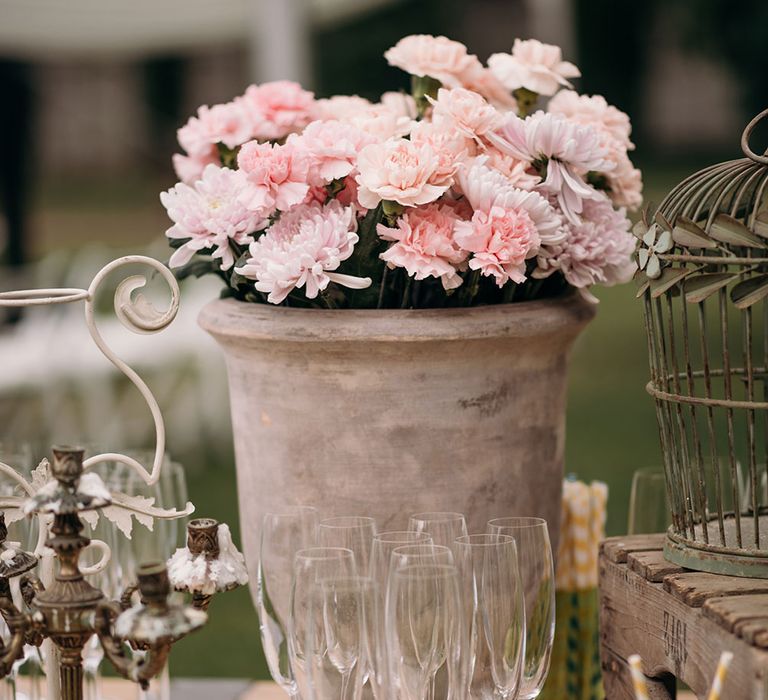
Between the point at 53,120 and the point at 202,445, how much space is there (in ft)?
46.9

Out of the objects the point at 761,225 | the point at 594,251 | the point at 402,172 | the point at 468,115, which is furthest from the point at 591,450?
the point at 761,225

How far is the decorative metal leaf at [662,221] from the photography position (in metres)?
1.37

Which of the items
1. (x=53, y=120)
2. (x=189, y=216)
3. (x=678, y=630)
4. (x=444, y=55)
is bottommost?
(x=678, y=630)

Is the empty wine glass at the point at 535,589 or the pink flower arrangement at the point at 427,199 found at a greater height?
the pink flower arrangement at the point at 427,199

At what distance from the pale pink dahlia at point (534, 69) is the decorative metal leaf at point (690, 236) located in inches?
19.1

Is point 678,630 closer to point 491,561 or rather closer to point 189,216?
point 491,561

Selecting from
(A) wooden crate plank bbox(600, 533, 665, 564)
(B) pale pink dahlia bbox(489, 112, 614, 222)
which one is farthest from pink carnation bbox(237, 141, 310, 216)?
(A) wooden crate plank bbox(600, 533, 665, 564)

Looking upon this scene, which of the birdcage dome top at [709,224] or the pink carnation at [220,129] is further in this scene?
the pink carnation at [220,129]

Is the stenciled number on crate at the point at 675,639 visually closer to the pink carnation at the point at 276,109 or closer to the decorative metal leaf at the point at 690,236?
the decorative metal leaf at the point at 690,236

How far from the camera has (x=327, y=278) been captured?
4.84 ft

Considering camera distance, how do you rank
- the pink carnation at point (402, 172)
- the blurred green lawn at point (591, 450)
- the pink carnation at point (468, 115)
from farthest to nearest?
the blurred green lawn at point (591, 450)
the pink carnation at point (468, 115)
the pink carnation at point (402, 172)

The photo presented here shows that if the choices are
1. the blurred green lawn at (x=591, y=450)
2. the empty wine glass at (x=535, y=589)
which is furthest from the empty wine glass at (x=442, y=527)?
the blurred green lawn at (x=591, y=450)

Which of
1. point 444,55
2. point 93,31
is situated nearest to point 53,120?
point 93,31

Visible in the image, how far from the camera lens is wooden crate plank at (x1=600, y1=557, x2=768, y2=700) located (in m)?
1.19
